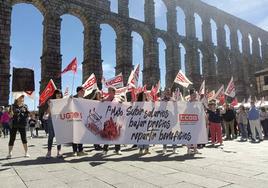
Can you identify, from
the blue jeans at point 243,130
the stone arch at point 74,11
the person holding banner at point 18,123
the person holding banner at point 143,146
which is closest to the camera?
the person holding banner at point 18,123

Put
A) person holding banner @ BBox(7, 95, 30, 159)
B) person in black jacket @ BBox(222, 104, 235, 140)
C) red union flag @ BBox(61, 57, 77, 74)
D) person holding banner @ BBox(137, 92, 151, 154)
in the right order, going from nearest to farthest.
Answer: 1. person holding banner @ BBox(7, 95, 30, 159)
2. person holding banner @ BBox(137, 92, 151, 154)
3. red union flag @ BBox(61, 57, 77, 74)
4. person in black jacket @ BBox(222, 104, 235, 140)

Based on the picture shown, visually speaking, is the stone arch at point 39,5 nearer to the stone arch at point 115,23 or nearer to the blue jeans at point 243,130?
the stone arch at point 115,23

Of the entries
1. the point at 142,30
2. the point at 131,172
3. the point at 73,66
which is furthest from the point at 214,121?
the point at 142,30

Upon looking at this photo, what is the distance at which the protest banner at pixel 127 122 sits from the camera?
8320 millimetres

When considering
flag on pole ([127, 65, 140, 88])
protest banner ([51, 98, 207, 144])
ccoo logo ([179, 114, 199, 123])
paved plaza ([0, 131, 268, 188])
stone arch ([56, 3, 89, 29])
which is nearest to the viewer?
paved plaza ([0, 131, 268, 188])

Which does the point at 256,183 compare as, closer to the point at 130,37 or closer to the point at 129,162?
the point at 129,162

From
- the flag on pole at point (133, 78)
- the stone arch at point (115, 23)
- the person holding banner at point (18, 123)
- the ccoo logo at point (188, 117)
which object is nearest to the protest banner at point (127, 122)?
the ccoo logo at point (188, 117)

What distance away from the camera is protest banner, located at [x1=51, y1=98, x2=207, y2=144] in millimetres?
8320

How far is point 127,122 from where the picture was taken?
29.0 feet

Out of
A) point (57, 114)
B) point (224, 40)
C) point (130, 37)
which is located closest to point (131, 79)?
point (57, 114)

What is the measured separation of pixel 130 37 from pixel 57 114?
26.4 metres

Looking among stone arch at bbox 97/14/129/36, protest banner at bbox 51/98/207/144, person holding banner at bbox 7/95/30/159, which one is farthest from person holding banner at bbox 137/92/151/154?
stone arch at bbox 97/14/129/36

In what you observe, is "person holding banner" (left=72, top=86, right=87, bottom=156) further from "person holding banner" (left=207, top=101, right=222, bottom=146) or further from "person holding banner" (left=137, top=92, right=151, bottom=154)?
"person holding banner" (left=207, top=101, right=222, bottom=146)

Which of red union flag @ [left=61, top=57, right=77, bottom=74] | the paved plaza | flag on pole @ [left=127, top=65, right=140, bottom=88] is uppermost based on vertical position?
red union flag @ [left=61, top=57, right=77, bottom=74]
